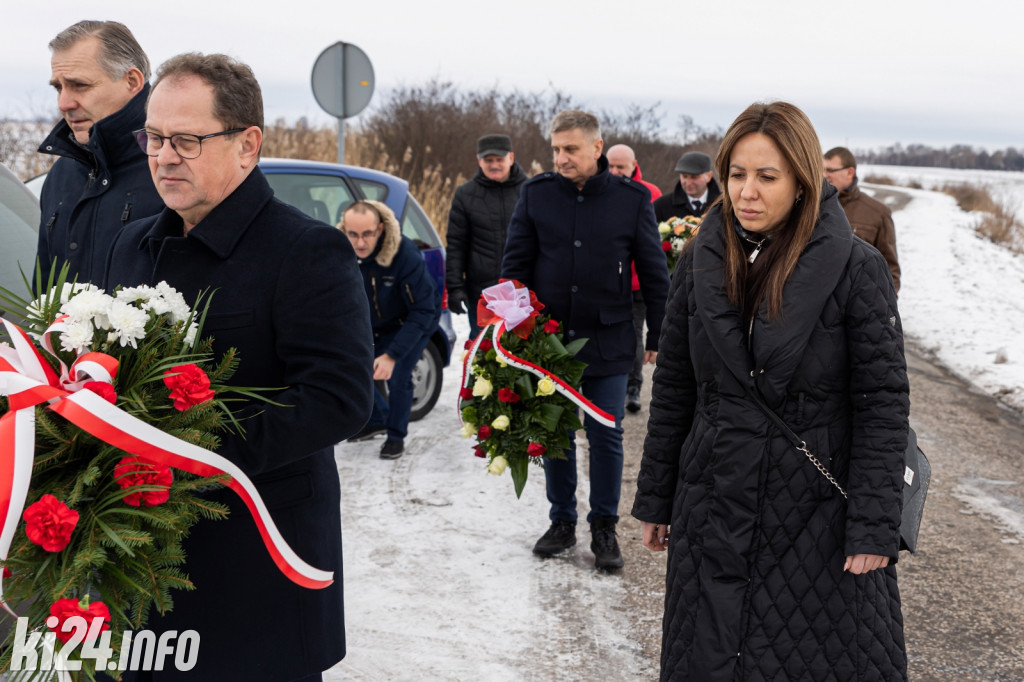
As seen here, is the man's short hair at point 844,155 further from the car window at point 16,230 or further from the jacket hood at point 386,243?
the car window at point 16,230

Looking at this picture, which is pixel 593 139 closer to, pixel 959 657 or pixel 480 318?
pixel 480 318

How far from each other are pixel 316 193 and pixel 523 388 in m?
3.34

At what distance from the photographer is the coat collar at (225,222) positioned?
2.34m

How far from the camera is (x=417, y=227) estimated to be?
8.04m

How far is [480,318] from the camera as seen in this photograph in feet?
16.5

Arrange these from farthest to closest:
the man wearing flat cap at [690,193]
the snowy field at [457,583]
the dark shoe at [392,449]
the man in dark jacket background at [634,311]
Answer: the man wearing flat cap at [690,193]
the man in dark jacket background at [634,311]
the dark shoe at [392,449]
the snowy field at [457,583]

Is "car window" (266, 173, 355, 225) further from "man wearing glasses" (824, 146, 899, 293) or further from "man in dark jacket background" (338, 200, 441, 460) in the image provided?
"man wearing glasses" (824, 146, 899, 293)

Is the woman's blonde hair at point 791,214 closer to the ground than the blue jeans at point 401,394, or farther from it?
farther from it

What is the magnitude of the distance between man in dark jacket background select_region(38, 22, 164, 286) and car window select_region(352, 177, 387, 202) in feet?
13.1

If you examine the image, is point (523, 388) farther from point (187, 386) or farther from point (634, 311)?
point (634, 311)

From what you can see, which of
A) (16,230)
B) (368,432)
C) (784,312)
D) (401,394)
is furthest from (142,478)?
(368,432)

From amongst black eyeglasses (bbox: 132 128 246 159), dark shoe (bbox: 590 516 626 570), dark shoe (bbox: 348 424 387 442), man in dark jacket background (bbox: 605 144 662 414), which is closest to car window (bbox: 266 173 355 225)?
dark shoe (bbox: 348 424 387 442)

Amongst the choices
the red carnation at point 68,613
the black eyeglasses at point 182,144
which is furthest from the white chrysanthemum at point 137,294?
the red carnation at point 68,613

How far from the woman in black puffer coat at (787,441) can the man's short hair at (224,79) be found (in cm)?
140
